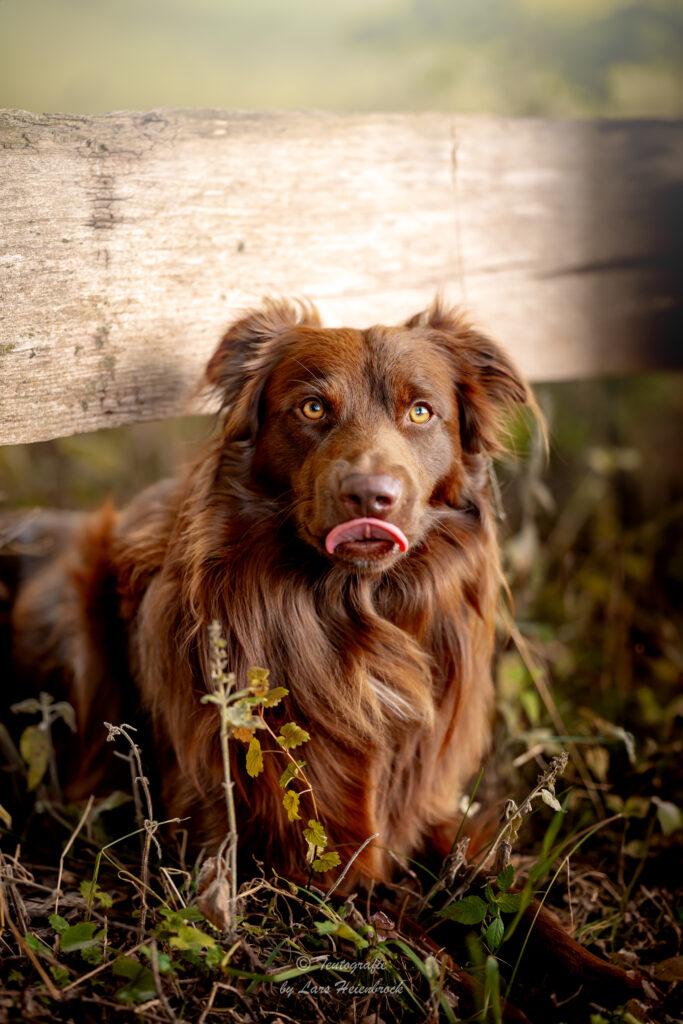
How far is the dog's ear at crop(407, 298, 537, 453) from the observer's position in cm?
246

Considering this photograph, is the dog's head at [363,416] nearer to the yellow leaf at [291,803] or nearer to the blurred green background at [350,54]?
the yellow leaf at [291,803]

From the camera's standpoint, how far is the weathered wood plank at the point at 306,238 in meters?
2.29


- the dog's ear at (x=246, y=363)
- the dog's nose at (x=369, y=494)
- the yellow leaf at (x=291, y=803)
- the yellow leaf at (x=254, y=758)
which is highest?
the dog's ear at (x=246, y=363)

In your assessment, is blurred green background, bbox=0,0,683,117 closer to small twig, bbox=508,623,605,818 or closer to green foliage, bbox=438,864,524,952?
small twig, bbox=508,623,605,818

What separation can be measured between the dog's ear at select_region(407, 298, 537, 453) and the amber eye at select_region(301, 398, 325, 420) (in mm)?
459

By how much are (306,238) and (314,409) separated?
0.82 metres

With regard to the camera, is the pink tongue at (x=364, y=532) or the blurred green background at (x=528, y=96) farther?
the blurred green background at (x=528, y=96)

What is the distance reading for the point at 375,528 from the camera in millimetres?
1980

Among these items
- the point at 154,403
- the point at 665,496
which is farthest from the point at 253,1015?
the point at 665,496

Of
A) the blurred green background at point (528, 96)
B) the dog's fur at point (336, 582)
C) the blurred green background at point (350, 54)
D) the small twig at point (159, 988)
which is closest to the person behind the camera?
the small twig at point (159, 988)

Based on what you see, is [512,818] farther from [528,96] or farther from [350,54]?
[350,54]

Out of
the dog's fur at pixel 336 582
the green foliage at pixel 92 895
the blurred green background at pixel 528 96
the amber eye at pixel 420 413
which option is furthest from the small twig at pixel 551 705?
the green foliage at pixel 92 895

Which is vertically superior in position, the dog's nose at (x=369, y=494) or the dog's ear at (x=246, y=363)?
the dog's ear at (x=246, y=363)

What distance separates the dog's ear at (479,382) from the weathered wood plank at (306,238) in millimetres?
489
